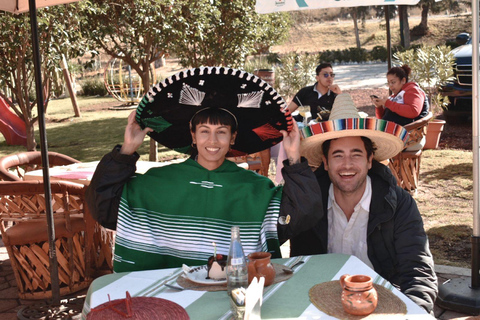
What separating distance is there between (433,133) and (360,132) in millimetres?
7037

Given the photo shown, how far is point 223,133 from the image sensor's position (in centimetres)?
290

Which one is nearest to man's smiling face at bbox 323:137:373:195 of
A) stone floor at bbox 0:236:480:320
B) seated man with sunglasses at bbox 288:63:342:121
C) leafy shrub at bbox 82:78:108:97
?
stone floor at bbox 0:236:480:320

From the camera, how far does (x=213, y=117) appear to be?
2.89 meters

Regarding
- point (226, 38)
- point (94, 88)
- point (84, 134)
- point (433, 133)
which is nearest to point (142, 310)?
point (433, 133)

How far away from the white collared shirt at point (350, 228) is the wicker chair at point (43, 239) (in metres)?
1.86

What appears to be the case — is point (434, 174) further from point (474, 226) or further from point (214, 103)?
point (214, 103)

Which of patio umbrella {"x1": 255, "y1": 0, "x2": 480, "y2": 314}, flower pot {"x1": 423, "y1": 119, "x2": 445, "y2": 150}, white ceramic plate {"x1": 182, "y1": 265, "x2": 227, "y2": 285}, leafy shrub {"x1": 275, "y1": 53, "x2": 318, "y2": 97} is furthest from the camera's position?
leafy shrub {"x1": 275, "y1": 53, "x2": 318, "y2": 97}

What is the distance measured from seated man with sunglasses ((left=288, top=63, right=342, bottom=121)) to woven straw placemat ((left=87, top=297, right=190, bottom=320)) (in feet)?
17.1

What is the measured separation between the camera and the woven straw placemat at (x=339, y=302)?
186 cm

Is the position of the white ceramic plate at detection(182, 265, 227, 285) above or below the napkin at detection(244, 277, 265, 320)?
below

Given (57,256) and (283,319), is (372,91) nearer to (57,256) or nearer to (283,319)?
(57,256)

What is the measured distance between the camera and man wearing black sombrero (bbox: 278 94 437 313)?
2643 millimetres

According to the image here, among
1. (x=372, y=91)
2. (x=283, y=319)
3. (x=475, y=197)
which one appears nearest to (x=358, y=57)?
(x=372, y=91)

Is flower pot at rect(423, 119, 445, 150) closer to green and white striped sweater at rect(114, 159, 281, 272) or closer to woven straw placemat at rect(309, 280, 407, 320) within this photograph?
green and white striped sweater at rect(114, 159, 281, 272)
